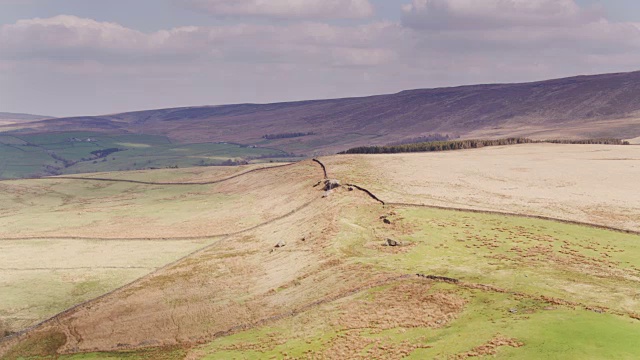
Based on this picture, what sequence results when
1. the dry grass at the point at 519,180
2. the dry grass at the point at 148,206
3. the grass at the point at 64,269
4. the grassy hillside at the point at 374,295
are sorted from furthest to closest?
1. the dry grass at the point at 148,206
2. the dry grass at the point at 519,180
3. the grass at the point at 64,269
4. the grassy hillside at the point at 374,295

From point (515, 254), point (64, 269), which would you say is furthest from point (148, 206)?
point (515, 254)

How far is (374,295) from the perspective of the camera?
55.5 metres

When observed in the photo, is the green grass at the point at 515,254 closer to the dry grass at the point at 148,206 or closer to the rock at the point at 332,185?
the rock at the point at 332,185

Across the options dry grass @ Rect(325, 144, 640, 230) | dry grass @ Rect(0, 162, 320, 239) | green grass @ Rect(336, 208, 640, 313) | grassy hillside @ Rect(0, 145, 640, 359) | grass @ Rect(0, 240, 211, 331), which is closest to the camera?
grassy hillside @ Rect(0, 145, 640, 359)

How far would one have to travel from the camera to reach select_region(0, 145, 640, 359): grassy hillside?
44.7 meters

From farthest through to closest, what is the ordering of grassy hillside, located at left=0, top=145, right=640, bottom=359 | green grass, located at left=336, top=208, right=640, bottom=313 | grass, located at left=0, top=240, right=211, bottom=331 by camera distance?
grass, located at left=0, top=240, right=211, bottom=331, green grass, located at left=336, top=208, right=640, bottom=313, grassy hillside, located at left=0, top=145, right=640, bottom=359

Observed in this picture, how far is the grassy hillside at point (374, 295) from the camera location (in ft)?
147

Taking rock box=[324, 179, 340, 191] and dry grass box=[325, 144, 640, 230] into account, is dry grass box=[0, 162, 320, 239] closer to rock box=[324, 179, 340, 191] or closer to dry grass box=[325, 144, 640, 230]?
rock box=[324, 179, 340, 191]

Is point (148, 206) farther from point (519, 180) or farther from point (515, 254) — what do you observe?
point (515, 254)

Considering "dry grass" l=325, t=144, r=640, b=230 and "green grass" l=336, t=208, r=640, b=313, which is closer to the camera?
"green grass" l=336, t=208, r=640, b=313

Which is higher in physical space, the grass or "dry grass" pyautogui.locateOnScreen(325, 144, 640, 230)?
"dry grass" pyautogui.locateOnScreen(325, 144, 640, 230)

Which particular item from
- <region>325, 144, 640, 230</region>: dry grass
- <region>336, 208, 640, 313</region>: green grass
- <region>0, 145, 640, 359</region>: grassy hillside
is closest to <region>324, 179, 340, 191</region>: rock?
<region>0, 145, 640, 359</region>: grassy hillside

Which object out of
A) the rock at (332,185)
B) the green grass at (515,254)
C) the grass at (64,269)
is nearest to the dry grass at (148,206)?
the rock at (332,185)

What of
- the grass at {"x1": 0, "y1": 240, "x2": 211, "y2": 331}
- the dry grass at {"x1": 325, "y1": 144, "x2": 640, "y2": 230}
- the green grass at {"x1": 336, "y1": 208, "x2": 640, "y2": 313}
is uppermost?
the dry grass at {"x1": 325, "y1": 144, "x2": 640, "y2": 230}
